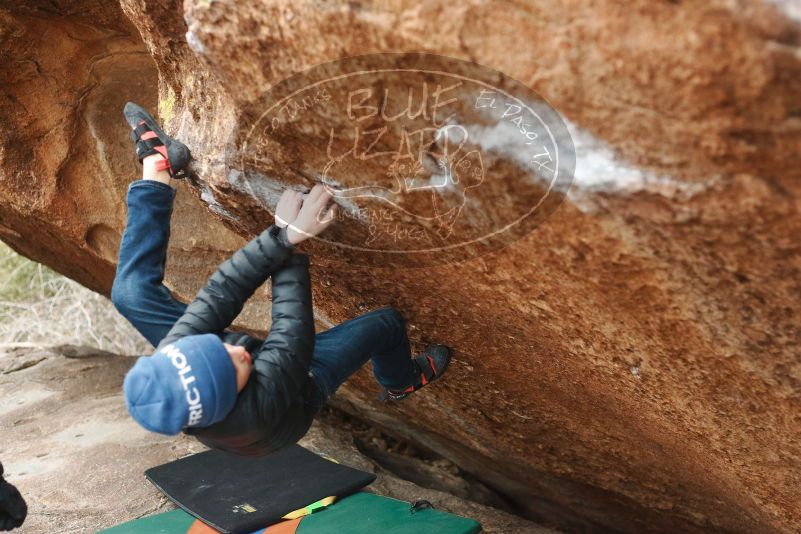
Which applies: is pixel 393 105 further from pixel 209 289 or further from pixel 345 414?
pixel 345 414

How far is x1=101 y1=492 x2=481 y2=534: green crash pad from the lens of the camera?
9.55 ft

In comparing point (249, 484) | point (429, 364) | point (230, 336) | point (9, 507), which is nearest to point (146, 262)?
point (230, 336)

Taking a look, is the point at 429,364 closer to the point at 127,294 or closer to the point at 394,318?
the point at 394,318

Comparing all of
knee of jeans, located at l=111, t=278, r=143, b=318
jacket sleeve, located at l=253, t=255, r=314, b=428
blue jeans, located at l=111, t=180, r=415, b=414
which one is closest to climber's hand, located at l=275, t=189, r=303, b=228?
jacket sleeve, located at l=253, t=255, r=314, b=428

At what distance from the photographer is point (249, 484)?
333cm

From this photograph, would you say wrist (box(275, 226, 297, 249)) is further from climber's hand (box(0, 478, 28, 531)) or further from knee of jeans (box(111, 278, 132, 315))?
climber's hand (box(0, 478, 28, 531))

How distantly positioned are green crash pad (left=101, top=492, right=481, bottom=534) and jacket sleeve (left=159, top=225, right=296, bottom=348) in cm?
109

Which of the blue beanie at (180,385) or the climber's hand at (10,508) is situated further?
the climber's hand at (10,508)

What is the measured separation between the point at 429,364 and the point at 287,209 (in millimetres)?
894

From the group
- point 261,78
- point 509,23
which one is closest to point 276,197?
point 261,78

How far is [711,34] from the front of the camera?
1.34 meters

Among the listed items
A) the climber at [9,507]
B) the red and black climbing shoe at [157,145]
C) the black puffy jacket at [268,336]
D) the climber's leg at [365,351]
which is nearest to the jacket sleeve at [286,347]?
the black puffy jacket at [268,336]

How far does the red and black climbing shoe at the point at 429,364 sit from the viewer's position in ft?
9.40

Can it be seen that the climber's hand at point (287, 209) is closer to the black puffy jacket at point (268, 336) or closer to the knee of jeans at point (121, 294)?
the black puffy jacket at point (268, 336)
